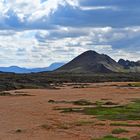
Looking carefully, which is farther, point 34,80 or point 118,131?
point 34,80

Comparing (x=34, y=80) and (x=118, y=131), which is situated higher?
(x=34, y=80)

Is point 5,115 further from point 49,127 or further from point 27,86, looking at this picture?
point 27,86

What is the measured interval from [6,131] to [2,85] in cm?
6399

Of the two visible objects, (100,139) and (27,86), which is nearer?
(100,139)

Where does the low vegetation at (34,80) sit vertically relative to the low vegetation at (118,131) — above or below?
above

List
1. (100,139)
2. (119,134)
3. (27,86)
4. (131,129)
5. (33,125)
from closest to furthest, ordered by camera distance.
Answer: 1. (100,139)
2. (119,134)
3. (131,129)
4. (33,125)
5. (27,86)

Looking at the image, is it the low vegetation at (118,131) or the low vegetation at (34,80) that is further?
the low vegetation at (34,80)

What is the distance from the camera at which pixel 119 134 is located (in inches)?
1069

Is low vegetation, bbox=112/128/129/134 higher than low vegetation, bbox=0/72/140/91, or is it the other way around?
low vegetation, bbox=0/72/140/91

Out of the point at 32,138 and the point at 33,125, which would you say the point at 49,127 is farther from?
the point at 32,138

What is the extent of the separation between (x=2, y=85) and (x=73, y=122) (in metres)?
60.3

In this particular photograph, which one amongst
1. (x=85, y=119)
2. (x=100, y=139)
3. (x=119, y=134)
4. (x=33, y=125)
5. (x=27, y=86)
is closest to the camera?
(x=100, y=139)

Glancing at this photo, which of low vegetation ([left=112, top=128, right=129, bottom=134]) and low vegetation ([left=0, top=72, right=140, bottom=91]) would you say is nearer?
low vegetation ([left=112, top=128, right=129, bottom=134])

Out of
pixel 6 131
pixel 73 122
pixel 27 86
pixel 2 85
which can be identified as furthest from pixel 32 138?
pixel 27 86
